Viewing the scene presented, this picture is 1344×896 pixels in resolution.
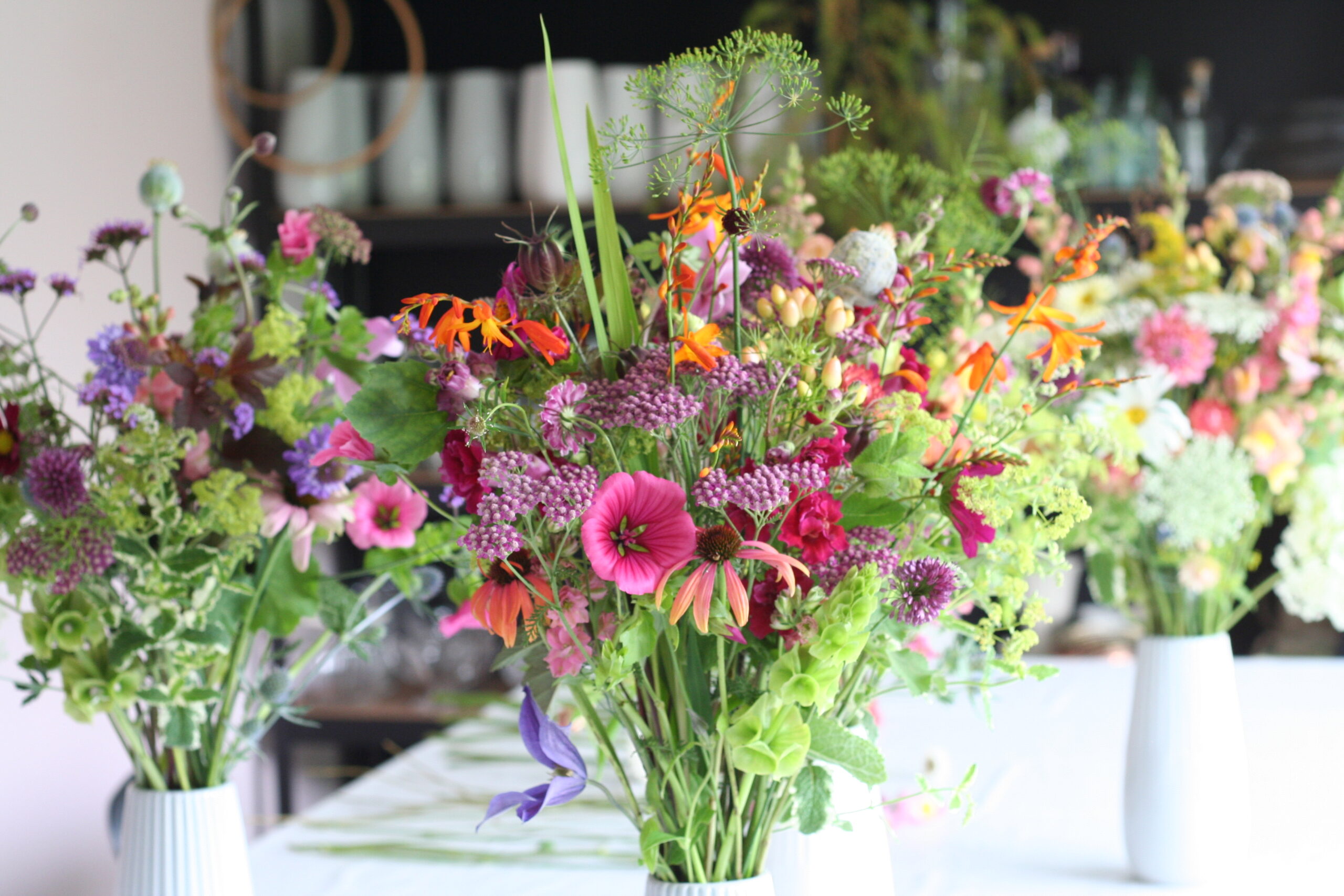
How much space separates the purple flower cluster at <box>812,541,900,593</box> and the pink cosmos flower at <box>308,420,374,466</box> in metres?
0.22

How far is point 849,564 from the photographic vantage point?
20.8 inches

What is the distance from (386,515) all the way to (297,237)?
184 mm

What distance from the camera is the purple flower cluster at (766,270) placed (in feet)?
1.88

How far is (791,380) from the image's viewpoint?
52 cm

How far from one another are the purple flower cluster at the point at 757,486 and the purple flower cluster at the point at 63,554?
1.29ft

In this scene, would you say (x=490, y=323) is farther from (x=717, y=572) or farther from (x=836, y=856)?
(x=836, y=856)

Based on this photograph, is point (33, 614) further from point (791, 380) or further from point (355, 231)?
point (791, 380)

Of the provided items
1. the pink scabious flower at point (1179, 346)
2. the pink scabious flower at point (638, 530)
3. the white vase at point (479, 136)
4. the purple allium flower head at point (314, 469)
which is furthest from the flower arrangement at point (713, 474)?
the white vase at point (479, 136)

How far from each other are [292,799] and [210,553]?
1.74 metres

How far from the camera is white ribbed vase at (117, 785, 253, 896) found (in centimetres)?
72

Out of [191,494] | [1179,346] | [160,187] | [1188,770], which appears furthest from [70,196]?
[1188,770]

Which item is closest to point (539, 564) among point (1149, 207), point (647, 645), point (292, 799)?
point (647, 645)

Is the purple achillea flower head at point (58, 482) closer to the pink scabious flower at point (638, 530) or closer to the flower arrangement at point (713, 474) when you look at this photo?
the flower arrangement at point (713, 474)

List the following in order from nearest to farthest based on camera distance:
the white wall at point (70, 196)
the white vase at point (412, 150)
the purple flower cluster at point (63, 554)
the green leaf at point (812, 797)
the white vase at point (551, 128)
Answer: the green leaf at point (812, 797)
the purple flower cluster at point (63, 554)
the white wall at point (70, 196)
the white vase at point (551, 128)
the white vase at point (412, 150)
